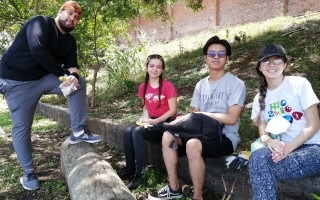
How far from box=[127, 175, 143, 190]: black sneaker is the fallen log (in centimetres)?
38

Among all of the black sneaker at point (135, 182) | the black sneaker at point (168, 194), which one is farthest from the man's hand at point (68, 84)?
the black sneaker at point (168, 194)

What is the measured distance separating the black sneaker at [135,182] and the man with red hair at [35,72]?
0.87 meters

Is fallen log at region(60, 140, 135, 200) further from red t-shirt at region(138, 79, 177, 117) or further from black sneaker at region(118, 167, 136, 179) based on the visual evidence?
red t-shirt at region(138, 79, 177, 117)

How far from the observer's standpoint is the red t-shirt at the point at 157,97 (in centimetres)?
391

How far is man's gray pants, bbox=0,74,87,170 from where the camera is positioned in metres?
3.78

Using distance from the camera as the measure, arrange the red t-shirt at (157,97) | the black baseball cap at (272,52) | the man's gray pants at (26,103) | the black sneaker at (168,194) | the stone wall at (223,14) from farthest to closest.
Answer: the stone wall at (223,14)
the red t-shirt at (157,97)
the man's gray pants at (26,103)
the black sneaker at (168,194)
the black baseball cap at (272,52)

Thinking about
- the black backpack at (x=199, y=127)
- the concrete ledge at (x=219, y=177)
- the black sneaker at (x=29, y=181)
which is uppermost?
the black backpack at (x=199, y=127)

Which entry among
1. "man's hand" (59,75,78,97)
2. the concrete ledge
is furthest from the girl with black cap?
"man's hand" (59,75,78,97)

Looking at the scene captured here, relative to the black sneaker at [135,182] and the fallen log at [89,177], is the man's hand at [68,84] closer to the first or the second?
the fallen log at [89,177]

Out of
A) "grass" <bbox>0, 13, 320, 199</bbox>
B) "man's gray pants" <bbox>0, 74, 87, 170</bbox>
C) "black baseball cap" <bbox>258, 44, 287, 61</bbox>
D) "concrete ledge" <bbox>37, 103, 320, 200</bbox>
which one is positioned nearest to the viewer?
"concrete ledge" <bbox>37, 103, 320, 200</bbox>

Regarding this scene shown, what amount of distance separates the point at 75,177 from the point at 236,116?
159cm

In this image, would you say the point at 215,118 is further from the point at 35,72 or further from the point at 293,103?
the point at 35,72

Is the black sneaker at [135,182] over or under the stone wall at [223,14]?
under

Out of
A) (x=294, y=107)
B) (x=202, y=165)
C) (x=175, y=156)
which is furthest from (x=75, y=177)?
(x=294, y=107)
